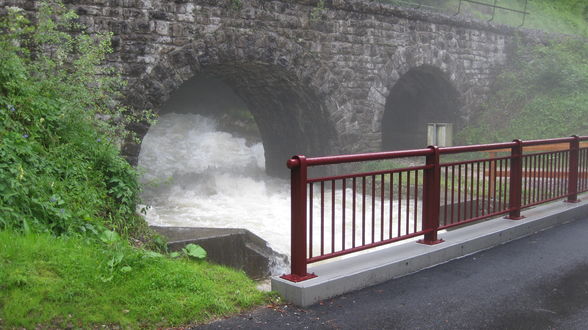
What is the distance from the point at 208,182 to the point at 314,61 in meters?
4.99

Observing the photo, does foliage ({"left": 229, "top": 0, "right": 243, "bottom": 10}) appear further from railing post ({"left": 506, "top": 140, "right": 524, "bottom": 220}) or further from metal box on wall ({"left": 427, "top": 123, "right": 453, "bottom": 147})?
metal box on wall ({"left": 427, "top": 123, "right": 453, "bottom": 147})

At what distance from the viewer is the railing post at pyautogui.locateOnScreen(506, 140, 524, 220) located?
709 cm

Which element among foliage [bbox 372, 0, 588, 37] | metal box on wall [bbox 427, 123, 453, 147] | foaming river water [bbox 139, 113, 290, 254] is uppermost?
foliage [bbox 372, 0, 588, 37]

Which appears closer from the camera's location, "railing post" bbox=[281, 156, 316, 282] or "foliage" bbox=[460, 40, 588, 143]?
"railing post" bbox=[281, 156, 316, 282]

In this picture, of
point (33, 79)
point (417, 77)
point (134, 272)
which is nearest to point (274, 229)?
point (33, 79)

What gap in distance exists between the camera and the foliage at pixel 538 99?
17750mm

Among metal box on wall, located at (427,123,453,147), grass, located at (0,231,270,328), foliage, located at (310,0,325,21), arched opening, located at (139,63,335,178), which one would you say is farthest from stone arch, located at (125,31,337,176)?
grass, located at (0,231,270,328)

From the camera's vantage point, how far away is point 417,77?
17.9 meters

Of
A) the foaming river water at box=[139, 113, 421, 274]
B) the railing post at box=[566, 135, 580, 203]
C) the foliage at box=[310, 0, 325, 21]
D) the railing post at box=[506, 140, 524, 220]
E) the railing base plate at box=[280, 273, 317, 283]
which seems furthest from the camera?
the foliage at box=[310, 0, 325, 21]

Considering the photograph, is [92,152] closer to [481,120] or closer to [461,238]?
[461,238]

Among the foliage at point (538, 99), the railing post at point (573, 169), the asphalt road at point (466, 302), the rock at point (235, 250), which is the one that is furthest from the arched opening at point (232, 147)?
the foliage at point (538, 99)

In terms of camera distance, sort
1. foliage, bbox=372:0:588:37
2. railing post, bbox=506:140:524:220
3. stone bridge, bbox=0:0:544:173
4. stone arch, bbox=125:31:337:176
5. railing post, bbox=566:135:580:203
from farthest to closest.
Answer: foliage, bbox=372:0:588:37 < stone arch, bbox=125:31:337:176 < stone bridge, bbox=0:0:544:173 < railing post, bbox=566:135:580:203 < railing post, bbox=506:140:524:220

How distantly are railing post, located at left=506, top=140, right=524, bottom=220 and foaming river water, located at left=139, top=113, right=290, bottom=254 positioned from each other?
11.3 feet

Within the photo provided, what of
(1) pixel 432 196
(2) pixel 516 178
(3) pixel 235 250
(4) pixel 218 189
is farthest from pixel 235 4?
(1) pixel 432 196
